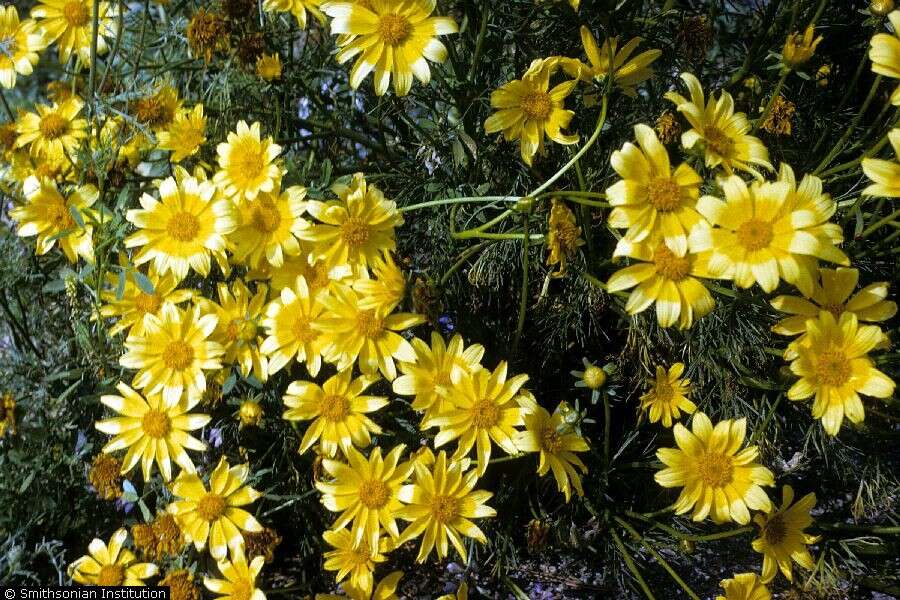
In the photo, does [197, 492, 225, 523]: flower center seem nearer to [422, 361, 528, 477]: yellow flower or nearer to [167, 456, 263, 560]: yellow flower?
[167, 456, 263, 560]: yellow flower

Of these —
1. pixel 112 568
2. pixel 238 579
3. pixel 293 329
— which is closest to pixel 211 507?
pixel 238 579

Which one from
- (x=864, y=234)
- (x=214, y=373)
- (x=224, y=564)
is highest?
(x=864, y=234)

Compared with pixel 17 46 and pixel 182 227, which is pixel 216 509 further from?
pixel 17 46

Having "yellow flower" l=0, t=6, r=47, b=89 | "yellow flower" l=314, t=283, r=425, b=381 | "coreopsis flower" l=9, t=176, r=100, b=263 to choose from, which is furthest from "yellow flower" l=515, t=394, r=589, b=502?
"yellow flower" l=0, t=6, r=47, b=89

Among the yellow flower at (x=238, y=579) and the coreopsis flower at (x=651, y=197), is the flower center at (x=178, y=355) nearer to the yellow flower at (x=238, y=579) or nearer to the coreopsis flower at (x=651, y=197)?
the yellow flower at (x=238, y=579)

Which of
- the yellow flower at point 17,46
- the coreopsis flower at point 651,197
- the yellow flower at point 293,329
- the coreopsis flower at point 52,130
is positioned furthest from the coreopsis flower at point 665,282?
the yellow flower at point 17,46

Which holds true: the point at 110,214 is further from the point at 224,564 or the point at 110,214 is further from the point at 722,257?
the point at 722,257

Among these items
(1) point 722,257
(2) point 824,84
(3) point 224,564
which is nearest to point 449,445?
(3) point 224,564

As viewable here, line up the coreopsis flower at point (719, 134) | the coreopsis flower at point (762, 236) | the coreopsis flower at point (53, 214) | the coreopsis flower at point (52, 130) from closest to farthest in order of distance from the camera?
1. the coreopsis flower at point (762, 236)
2. the coreopsis flower at point (719, 134)
3. the coreopsis flower at point (53, 214)
4. the coreopsis flower at point (52, 130)
